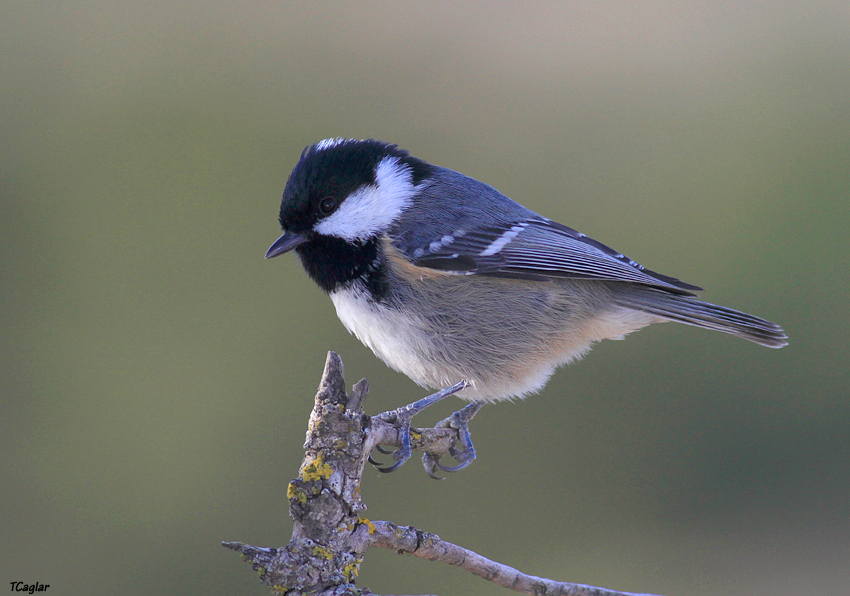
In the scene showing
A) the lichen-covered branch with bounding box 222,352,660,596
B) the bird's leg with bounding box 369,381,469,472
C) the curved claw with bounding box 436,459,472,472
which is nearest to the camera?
the lichen-covered branch with bounding box 222,352,660,596

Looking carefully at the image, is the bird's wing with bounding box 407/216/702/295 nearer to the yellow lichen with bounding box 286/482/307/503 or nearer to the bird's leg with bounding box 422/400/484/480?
the bird's leg with bounding box 422/400/484/480

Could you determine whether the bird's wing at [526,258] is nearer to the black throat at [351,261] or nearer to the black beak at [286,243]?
the black throat at [351,261]

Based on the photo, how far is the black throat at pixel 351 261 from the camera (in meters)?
2.14

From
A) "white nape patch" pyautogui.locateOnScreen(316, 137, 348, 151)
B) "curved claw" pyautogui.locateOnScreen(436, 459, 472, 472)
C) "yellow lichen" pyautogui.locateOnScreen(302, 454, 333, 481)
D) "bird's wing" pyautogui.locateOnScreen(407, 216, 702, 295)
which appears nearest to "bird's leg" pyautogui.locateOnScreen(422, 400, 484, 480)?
"curved claw" pyautogui.locateOnScreen(436, 459, 472, 472)

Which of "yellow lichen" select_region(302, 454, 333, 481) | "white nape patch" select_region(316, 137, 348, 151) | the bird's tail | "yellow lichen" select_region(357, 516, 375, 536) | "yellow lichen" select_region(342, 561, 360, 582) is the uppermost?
"white nape patch" select_region(316, 137, 348, 151)

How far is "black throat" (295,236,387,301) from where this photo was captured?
7.03 ft

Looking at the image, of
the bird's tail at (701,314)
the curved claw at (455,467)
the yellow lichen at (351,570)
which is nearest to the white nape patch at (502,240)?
the bird's tail at (701,314)

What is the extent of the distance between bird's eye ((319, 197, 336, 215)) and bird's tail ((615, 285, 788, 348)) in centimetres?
105

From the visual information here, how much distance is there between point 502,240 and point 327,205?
62 centimetres

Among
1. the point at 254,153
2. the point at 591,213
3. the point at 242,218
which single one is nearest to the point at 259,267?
the point at 242,218

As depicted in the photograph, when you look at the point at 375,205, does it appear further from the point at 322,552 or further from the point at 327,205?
the point at 322,552

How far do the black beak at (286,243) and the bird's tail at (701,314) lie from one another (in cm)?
112

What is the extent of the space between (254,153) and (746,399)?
317cm

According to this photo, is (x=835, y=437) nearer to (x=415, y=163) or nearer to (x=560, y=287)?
(x=560, y=287)
